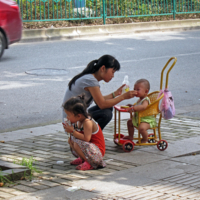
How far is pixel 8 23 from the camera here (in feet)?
36.4

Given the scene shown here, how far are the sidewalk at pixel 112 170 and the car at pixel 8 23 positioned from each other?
18.1 feet

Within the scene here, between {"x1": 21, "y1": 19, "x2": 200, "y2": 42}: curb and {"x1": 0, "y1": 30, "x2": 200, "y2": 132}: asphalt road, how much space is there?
693 mm

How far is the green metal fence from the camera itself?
637 inches

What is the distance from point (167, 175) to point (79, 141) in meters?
1.01

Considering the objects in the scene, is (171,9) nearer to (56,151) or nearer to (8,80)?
(8,80)

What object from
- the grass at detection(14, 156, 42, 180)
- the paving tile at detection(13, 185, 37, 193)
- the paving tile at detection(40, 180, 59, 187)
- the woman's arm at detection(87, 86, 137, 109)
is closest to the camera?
the paving tile at detection(13, 185, 37, 193)

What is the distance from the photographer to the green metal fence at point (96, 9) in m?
16.2

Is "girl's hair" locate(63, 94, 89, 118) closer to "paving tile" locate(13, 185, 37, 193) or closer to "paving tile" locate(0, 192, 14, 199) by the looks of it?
"paving tile" locate(13, 185, 37, 193)

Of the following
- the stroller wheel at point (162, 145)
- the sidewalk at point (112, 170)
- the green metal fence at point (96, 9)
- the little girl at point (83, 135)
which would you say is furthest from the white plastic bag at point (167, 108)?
the green metal fence at point (96, 9)

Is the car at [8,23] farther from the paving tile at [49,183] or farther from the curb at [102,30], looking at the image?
the paving tile at [49,183]

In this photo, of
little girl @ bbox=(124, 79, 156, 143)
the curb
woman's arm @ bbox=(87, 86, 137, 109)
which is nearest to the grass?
woman's arm @ bbox=(87, 86, 137, 109)

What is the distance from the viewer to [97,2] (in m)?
17.8

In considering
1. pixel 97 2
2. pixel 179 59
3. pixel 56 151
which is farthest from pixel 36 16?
pixel 56 151

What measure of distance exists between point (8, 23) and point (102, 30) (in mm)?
5890
